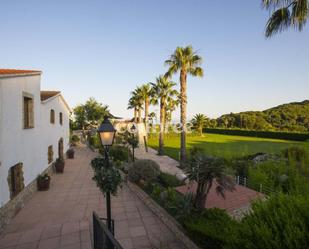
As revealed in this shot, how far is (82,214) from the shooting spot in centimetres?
820

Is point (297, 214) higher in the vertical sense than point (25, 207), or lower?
higher

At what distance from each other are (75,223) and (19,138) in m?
4.17

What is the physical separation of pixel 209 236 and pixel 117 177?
2.77 m

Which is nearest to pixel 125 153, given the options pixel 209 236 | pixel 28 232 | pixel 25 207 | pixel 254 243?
pixel 25 207

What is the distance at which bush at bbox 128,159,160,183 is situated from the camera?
441 inches

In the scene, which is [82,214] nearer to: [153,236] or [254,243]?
[153,236]

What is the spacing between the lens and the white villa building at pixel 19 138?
7.11m

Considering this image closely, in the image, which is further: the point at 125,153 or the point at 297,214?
the point at 125,153

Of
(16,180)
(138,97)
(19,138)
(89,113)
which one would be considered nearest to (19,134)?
(19,138)

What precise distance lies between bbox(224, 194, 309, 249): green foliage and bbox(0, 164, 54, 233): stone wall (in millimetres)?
7303

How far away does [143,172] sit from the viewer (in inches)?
444

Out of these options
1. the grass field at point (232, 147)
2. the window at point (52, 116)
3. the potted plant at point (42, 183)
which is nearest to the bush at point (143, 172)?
the potted plant at point (42, 183)

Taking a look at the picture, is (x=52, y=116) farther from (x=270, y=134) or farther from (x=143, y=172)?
(x=270, y=134)

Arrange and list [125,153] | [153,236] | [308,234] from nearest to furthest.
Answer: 1. [308,234]
2. [153,236]
3. [125,153]
